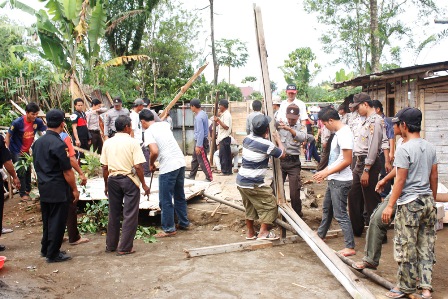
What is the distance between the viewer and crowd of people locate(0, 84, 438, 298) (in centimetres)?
434

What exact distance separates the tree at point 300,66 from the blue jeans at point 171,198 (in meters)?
20.3

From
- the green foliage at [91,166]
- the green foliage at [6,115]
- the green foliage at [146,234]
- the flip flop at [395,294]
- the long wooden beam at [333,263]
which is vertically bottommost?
the flip flop at [395,294]

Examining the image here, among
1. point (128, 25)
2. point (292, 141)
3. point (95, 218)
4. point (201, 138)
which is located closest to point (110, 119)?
point (201, 138)

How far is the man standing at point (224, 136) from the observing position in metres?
10.4

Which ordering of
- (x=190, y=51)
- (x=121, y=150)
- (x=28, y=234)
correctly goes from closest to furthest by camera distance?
1. (x=121, y=150)
2. (x=28, y=234)
3. (x=190, y=51)

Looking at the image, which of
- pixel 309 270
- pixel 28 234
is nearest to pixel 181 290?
pixel 309 270

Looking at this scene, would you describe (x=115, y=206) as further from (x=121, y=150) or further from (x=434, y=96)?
(x=434, y=96)

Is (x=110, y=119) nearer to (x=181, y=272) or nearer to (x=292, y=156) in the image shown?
(x=292, y=156)

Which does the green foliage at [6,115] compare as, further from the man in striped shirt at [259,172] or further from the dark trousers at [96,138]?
the man in striped shirt at [259,172]

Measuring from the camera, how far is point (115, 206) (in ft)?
19.8

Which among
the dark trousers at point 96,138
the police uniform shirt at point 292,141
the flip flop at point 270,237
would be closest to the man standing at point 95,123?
the dark trousers at point 96,138

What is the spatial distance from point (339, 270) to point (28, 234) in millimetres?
4999

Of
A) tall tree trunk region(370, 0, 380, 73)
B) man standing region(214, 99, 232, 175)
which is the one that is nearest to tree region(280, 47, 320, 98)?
tall tree trunk region(370, 0, 380, 73)

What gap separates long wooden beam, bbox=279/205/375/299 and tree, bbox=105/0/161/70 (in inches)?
607
